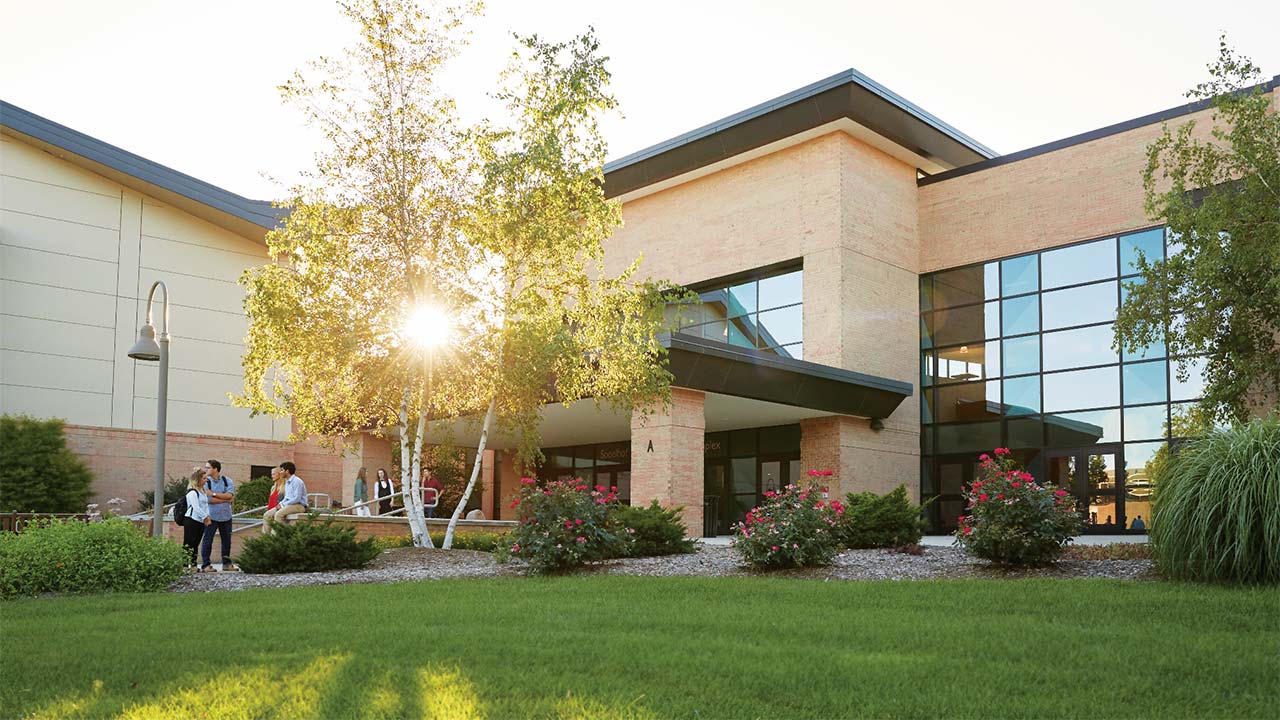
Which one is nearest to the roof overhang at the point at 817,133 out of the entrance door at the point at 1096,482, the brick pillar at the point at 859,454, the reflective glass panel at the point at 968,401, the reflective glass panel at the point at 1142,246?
the reflective glass panel at the point at 1142,246

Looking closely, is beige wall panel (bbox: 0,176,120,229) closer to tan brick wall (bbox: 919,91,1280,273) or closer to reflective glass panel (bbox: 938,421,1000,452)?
tan brick wall (bbox: 919,91,1280,273)

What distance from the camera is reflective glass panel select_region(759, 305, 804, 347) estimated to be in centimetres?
2655

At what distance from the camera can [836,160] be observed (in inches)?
1003

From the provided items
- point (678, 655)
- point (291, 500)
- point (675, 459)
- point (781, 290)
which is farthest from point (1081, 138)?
point (678, 655)

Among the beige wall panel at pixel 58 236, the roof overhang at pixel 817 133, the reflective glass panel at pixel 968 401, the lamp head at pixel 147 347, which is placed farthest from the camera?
the beige wall panel at pixel 58 236

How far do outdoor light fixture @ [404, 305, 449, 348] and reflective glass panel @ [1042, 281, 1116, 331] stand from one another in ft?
50.3

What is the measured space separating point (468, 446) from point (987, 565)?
75.5 feet

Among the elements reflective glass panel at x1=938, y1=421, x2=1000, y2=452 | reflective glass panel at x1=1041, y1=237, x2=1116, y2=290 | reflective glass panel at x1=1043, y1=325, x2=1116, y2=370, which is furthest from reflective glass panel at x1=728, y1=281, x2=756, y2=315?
reflective glass panel at x1=1043, y1=325, x2=1116, y2=370

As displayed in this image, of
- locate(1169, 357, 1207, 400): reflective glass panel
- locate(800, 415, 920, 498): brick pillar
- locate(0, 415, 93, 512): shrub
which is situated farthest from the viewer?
locate(0, 415, 93, 512): shrub

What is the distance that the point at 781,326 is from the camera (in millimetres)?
27047

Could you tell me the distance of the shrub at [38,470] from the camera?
29172 millimetres

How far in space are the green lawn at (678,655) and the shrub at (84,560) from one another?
5.38ft

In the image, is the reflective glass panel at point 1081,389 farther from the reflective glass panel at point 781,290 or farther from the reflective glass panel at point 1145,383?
the reflective glass panel at point 781,290

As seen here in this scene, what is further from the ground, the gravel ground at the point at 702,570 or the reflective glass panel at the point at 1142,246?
the reflective glass panel at the point at 1142,246
